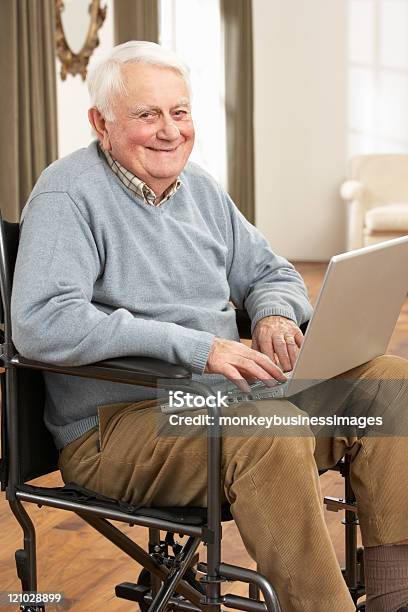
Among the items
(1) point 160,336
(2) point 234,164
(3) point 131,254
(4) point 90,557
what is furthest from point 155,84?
(2) point 234,164

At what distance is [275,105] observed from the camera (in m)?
9.15

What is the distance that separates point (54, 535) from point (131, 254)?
1100mm

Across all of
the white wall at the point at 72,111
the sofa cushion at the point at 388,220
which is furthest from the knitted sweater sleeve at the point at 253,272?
the sofa cushion at the point at 388,220

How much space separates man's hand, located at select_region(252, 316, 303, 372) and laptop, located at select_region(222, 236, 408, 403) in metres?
0.14

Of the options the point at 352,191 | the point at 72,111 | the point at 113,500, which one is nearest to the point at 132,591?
the point at 113,500

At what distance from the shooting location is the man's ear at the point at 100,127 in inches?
80.1

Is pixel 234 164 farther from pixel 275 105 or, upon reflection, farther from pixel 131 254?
pixel 131 254

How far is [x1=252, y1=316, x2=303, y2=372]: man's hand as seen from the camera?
6.69ft

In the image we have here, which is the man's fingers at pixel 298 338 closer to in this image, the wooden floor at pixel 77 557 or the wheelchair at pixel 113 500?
the wheelchair at pixel 113 500

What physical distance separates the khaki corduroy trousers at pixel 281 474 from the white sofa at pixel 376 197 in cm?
564

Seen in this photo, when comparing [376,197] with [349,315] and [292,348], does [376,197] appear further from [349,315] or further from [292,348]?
[349,315]

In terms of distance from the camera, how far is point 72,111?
6.54m

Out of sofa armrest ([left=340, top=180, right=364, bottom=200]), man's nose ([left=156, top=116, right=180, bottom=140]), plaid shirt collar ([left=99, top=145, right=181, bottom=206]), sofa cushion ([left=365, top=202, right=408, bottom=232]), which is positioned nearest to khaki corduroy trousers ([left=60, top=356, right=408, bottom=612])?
plaid shirt collar ([left=99, top=145, right=181, bottom=206])

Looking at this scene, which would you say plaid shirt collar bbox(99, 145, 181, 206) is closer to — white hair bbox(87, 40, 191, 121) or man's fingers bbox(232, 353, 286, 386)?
white hair bbox(87, 40, 191, 121)
